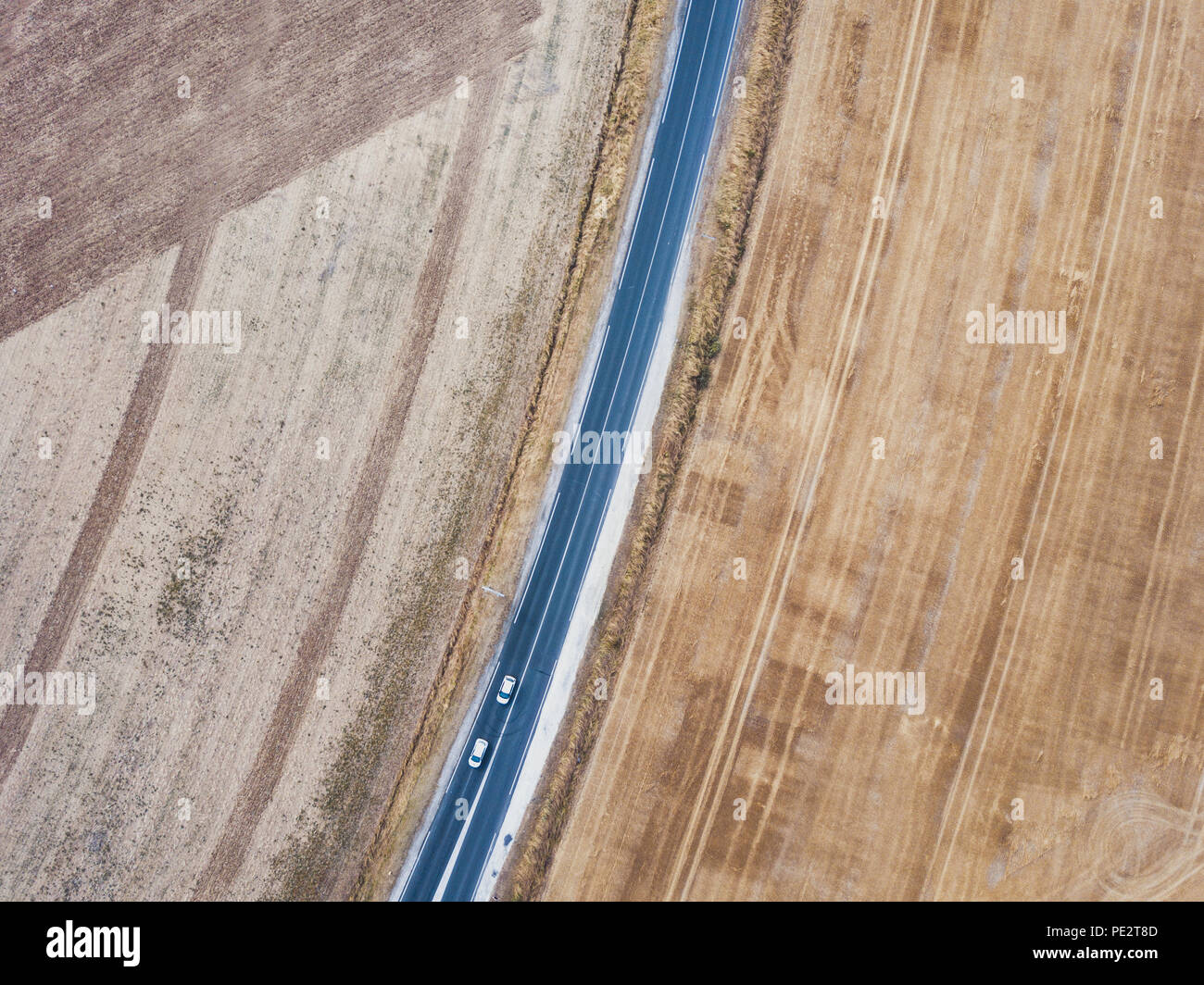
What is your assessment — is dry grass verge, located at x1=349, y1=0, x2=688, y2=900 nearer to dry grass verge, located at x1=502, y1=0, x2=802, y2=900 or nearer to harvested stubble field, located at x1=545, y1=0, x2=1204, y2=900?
dry grass verge, located at x1=502, y1=0, x2=802, y2=900

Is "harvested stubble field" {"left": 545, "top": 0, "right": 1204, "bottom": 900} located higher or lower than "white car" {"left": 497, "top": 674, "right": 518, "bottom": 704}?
higher

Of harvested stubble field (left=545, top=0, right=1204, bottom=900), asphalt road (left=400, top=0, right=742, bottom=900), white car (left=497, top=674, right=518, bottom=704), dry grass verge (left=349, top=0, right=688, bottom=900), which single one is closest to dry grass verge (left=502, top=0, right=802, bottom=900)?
harvested stubble field (left=545, top=0, right=1204, bottom=900)

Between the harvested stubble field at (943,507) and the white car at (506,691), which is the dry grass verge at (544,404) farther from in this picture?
the harvested stubble field at (943,507)

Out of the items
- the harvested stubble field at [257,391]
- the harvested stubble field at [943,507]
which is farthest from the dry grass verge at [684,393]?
the harvested stubble field at [257,391]

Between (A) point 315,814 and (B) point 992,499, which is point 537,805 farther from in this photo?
(B) point 992,499

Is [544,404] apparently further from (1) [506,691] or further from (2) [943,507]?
(2) [943,507]

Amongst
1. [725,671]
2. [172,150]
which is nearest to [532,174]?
[172,150]
